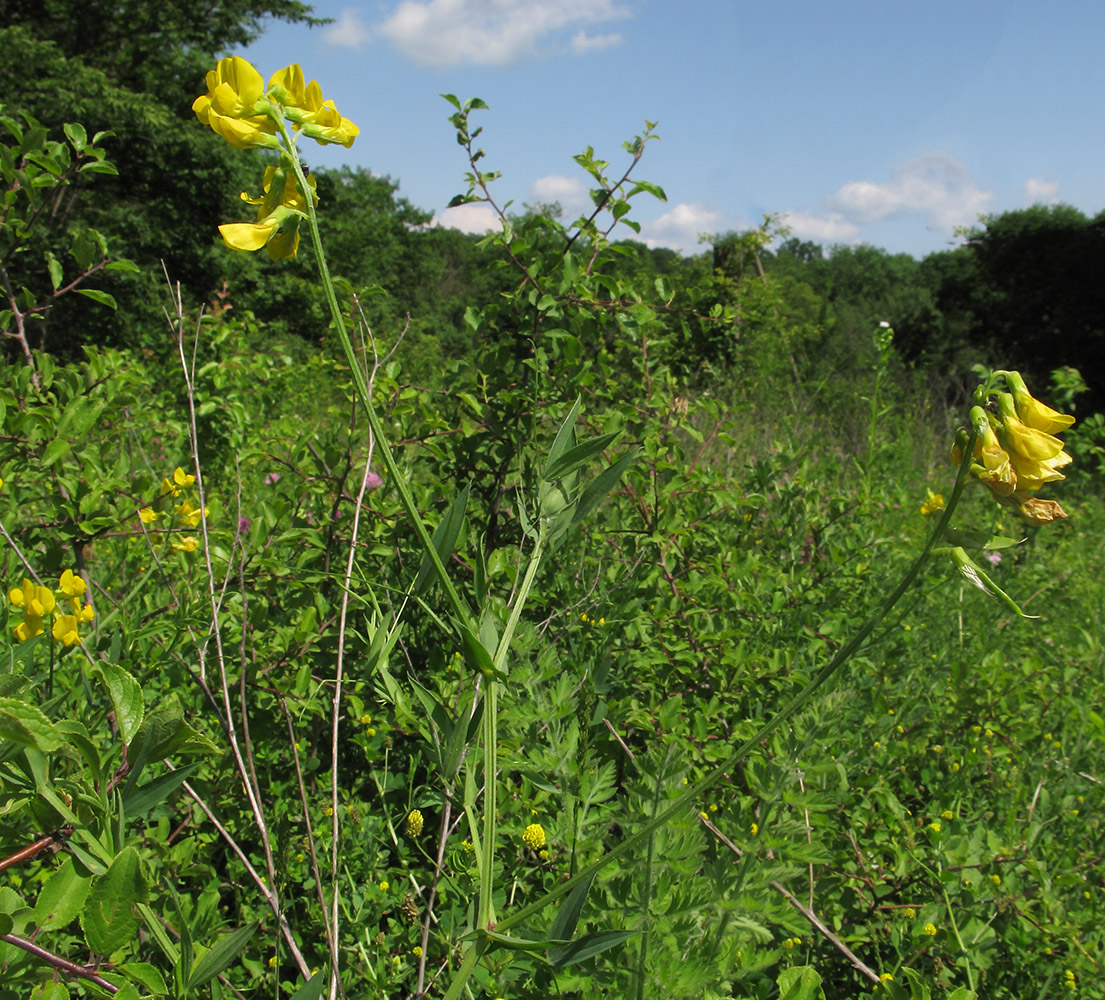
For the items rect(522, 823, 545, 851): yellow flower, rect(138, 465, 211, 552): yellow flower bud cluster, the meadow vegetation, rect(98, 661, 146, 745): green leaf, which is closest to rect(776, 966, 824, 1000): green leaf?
the meadow vegetation

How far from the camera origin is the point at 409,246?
34.6 metres

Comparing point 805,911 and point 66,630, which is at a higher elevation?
point 66,630

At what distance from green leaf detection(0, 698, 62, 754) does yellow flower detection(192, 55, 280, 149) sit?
0.44 meters

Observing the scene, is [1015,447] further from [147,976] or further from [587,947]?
[147,976]

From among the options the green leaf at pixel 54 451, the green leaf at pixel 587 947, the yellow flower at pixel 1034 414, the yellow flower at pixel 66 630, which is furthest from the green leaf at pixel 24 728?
the green leaf at pixel 54 451

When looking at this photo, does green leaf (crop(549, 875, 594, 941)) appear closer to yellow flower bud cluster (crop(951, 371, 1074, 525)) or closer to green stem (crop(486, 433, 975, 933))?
green stem (crop(486, 433, 975, 933))

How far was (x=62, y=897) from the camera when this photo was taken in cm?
52

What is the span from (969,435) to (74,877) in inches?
32.4

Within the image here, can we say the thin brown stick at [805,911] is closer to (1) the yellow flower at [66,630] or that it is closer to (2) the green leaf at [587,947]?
(2) the green leaf at [587,947]

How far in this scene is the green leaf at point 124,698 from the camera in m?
0.53

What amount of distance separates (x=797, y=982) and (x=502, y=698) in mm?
542

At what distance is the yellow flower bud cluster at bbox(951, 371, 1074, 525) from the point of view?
65 cm

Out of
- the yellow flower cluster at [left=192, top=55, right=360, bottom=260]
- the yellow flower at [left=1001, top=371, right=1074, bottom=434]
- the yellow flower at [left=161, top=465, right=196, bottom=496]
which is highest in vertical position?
the yellow flower cluster at [left=192, top=55, right=360, bottom=260]

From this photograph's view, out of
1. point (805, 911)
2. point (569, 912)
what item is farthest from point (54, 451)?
point (805, 911)
